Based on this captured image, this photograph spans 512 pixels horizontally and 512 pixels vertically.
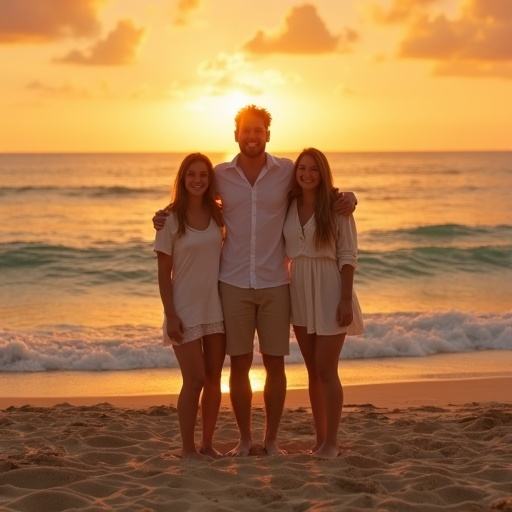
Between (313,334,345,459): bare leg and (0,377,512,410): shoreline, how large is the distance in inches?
94.0

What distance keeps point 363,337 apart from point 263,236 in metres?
6.60

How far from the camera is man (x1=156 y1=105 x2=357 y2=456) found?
589cm

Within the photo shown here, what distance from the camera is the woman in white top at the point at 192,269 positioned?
19.2ft

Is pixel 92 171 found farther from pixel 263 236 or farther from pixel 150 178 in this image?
pixel 263 236

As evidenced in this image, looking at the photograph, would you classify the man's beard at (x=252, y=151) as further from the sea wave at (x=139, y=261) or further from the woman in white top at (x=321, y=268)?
the sea wave at (x=139, y=261)

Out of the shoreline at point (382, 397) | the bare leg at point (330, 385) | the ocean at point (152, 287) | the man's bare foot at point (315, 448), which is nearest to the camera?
the bare leg at point (330, 385)

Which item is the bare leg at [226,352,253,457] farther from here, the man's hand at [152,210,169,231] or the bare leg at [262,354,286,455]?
the man's hand at [152,210,169,231]

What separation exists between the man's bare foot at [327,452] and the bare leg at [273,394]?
29 cm

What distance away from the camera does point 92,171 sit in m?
55.5

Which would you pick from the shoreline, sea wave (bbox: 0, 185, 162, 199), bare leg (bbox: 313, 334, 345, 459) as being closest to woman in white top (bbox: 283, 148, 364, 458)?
bare leg (bbox: 313, 334, 345, 459)

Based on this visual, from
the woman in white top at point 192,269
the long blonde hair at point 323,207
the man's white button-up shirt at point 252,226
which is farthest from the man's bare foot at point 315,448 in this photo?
the long blonde hair at point 323,207

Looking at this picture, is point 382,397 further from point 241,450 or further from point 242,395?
point 242,395

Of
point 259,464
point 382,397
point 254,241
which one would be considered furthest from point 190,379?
point 382,397

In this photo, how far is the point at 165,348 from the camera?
1173 cm
